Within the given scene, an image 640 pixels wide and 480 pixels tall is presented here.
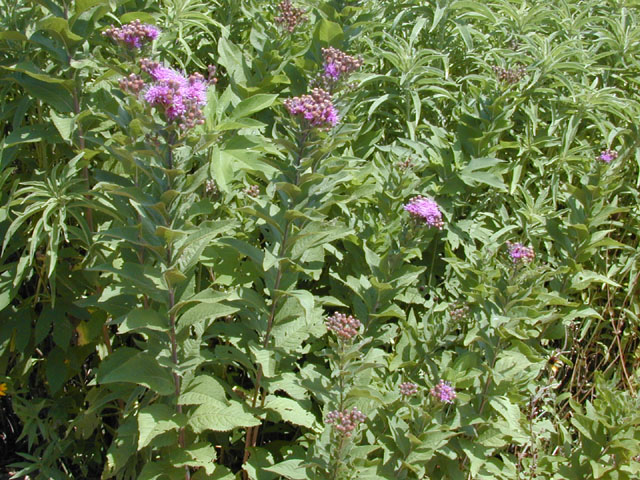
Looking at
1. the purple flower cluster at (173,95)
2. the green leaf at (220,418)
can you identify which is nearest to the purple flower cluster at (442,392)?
the green leaf at (220,418)

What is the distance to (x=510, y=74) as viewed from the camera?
3.10 metres

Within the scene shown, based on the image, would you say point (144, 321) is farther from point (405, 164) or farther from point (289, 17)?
point (289, 17)

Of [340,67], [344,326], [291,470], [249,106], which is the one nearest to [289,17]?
[249,106]

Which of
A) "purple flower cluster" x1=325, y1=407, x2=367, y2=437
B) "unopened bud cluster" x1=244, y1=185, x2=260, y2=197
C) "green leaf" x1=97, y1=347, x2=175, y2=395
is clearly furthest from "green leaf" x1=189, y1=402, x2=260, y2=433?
"unopened bud cluster" x1=244, y1=185, x2=260, y2=197

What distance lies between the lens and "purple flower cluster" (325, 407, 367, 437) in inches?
87.7

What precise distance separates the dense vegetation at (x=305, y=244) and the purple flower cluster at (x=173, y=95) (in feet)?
0.04

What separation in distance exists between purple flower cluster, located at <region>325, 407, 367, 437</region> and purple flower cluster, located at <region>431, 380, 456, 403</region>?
0.36 meters

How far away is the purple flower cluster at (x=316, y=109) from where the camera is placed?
2.13 m

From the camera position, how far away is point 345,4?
3.33 metres

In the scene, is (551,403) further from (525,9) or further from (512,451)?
(525,9)

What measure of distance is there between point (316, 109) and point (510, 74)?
1.40 m

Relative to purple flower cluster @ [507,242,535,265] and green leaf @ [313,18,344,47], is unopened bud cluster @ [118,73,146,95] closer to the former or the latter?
green leaf @ [313,18,344,47]

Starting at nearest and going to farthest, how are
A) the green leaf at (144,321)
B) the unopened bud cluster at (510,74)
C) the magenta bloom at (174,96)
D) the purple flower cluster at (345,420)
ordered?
the magenta bloom at (174,96)
the green leaf at (144,321)
the purple flower cluster at (345,420)
the unopened bud cluster at (510,74)

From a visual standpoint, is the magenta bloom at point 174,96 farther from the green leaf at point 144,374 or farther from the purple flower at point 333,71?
the green leaf at point 144,374
